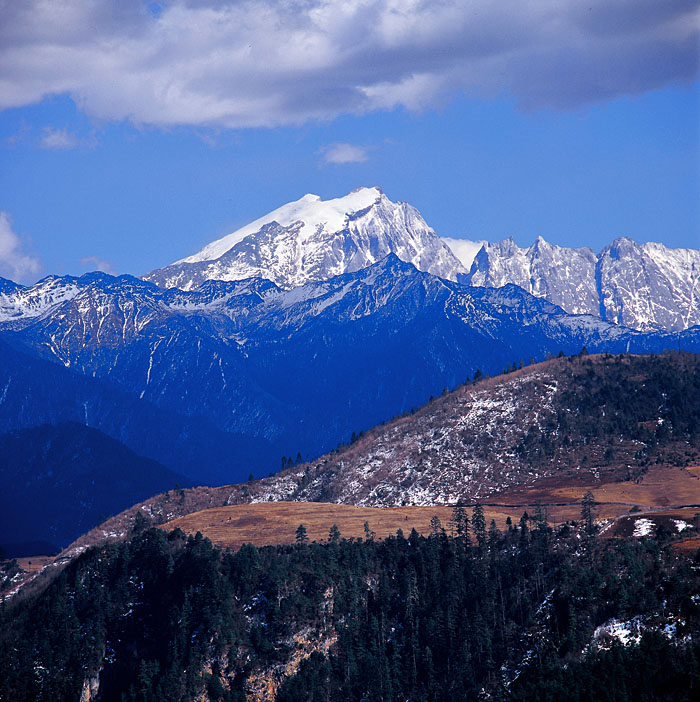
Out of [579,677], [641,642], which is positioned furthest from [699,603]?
[579,677]

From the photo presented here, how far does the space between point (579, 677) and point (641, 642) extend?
12500 mm

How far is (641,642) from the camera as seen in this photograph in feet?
646

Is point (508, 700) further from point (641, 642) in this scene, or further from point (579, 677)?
point (641, 642)

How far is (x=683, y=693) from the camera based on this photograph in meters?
181

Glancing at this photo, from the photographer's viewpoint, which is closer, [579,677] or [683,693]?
[683,693]

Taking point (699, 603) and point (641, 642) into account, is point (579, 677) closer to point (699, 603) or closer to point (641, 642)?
point (641, 642)

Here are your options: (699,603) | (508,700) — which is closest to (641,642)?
(699,603)

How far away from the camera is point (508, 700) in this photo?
197 meters

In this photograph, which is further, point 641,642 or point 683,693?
point 641,642

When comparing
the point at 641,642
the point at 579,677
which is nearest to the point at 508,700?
the point at 579,677

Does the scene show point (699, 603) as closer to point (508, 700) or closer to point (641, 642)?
point (641, 642)

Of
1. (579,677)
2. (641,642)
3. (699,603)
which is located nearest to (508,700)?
(579,677)

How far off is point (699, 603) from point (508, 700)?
1467 inches

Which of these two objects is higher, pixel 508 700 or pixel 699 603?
pixel 699 603
